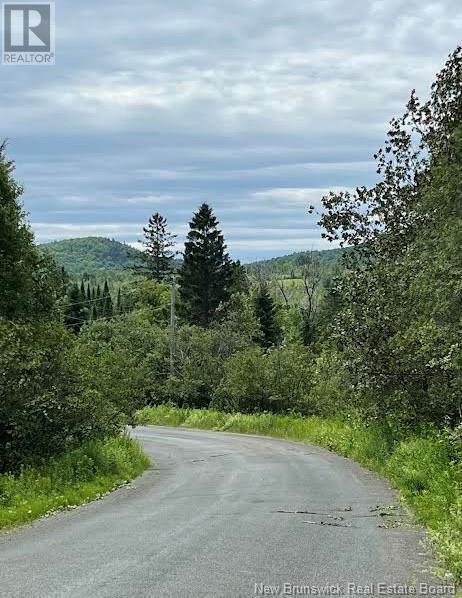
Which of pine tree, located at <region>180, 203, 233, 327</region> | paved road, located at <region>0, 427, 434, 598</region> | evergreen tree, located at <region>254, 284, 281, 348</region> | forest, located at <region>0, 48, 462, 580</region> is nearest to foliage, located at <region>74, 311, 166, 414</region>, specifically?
forest, located at <region>0, 48, 462, 580</region>

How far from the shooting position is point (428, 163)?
20656mm

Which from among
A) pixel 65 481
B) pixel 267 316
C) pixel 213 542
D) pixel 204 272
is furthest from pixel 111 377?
pixel 267 316

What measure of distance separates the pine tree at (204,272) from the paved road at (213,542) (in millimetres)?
51783

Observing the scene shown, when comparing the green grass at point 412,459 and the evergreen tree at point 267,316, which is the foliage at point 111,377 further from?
the evergreen tree at point 267,316

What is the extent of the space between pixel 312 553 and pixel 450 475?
16.5 feet

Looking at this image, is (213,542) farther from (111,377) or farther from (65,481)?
(111,377)

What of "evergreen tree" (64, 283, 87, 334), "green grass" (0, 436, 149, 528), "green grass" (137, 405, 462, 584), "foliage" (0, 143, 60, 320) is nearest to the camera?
"green grass" (137, 405, 462, 584)

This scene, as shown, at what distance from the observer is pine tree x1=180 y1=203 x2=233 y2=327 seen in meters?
69.9

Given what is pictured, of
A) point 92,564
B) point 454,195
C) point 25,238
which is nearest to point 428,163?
point 454,195

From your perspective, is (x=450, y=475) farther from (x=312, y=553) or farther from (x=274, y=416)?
(x=274, y=416)

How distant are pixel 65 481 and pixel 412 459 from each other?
7.41 metres

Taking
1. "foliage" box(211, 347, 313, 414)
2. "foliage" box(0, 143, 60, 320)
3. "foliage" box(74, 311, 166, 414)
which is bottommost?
"foliage" box(211, 347, 313, 414)

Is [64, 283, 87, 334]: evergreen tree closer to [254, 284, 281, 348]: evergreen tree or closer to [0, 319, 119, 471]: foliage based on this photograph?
[254, 284, 281, 348]: evergreen tree

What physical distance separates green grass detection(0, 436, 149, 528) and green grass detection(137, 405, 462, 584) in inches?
251
